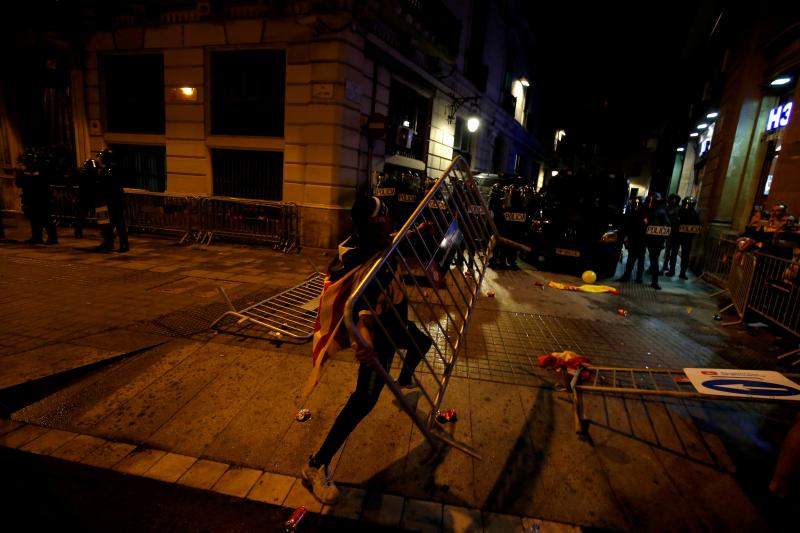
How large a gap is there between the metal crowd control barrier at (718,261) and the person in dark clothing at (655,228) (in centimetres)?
155

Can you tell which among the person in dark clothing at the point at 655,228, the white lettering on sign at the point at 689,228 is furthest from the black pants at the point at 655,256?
the white lettering on sign at the point at 689,228

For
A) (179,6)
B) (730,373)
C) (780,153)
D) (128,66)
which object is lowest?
(730,373)

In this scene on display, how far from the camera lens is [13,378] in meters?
3.30

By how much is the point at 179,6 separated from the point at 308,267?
29.4 feet

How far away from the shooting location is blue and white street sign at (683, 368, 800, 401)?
2.71 m

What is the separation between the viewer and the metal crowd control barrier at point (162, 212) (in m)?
10.7

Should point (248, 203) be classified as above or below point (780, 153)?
below

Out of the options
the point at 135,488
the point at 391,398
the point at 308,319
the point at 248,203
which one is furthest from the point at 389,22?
the point at 135,488

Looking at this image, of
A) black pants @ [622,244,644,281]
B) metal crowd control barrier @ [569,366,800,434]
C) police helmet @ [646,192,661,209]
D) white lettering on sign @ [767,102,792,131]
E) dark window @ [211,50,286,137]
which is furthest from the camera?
dark window @ [211,50,286,137]

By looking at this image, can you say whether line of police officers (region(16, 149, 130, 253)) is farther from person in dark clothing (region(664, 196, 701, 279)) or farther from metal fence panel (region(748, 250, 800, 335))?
person in dark clothing (region(664, 196, 701, 279))

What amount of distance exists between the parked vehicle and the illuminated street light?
480cm

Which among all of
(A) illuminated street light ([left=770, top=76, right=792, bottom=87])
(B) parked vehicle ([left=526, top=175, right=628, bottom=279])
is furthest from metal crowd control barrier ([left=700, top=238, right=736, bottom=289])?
(A) illuminated street light ([left=770, top=76, right=792, bottom=87])

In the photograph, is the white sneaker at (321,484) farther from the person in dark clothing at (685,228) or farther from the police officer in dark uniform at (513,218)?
the person in dark clothing at (685,228)

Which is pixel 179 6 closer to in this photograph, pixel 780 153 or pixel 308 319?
pixel 308 319
